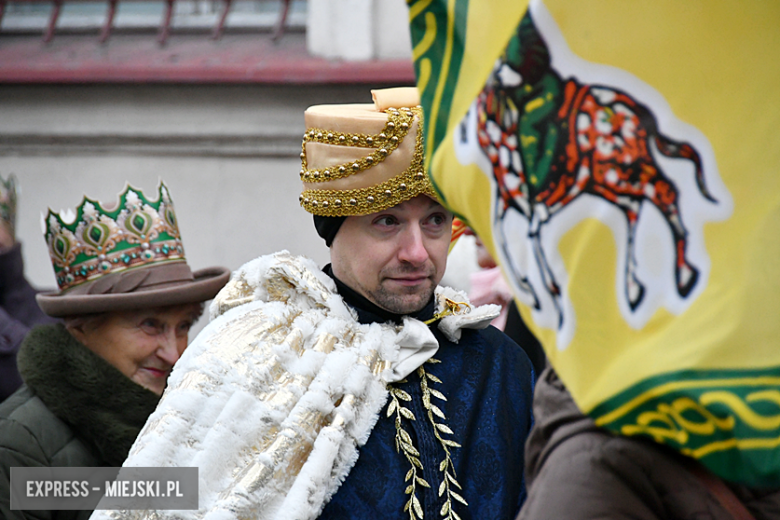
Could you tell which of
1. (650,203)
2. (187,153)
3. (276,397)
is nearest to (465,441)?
(276,397)

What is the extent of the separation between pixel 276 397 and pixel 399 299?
1.29 feet

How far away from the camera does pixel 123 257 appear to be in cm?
297

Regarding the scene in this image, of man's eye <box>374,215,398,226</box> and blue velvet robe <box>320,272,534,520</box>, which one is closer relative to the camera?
blue velvet robe <box>320,272,534,520</box>

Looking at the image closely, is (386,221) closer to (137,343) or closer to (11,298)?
(137,343)

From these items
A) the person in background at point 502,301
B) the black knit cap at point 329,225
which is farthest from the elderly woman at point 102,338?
the person in background at point 502,301

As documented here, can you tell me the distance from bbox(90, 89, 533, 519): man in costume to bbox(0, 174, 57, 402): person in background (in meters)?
1.74

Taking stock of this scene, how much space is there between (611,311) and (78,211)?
2500 millimetres

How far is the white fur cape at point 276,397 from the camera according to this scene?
1802 millimetres

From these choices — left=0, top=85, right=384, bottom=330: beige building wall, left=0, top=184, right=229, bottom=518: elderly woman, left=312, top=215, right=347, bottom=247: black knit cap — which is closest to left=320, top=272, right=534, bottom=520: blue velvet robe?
left=312, top=215, right=347, bottom=247: black knit cap

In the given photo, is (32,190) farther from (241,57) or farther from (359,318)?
(359,318)

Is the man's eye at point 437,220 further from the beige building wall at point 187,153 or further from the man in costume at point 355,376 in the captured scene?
the beige building wall at point 187,153

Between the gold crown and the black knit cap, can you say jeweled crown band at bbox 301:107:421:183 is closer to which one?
the gold crown

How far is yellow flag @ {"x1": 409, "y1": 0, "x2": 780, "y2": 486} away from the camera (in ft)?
2.72

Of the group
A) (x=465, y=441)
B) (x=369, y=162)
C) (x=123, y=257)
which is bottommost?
(x=465, y=441)
